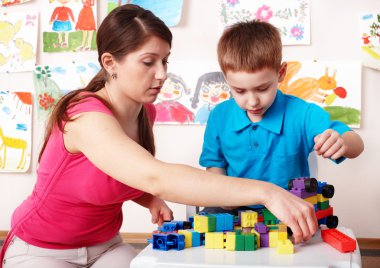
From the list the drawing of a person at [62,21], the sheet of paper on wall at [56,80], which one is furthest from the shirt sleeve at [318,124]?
the drawing of a person at [62,21]

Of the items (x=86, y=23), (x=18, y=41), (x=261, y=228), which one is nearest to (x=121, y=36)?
(x=261, y=228)

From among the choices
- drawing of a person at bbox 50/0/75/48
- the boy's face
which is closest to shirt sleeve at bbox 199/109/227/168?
the boy's face

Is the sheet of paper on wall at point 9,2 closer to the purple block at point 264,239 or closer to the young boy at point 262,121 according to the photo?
the young boy at point 262,121

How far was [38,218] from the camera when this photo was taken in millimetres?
1136

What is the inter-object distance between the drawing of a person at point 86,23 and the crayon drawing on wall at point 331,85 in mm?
767

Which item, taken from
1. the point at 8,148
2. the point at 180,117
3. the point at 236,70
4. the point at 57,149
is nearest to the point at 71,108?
the point at 57,149

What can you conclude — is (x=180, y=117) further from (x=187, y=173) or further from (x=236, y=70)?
(x=187, y=173)

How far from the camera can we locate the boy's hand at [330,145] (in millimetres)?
1026

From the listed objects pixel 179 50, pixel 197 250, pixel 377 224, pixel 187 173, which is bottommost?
pixel 377 224

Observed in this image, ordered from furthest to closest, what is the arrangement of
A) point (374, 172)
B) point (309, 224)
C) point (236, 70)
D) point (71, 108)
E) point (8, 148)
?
point (8, 148)
point (374, 172)
point (236, 70)
point (71, 108)
point (309, 224)

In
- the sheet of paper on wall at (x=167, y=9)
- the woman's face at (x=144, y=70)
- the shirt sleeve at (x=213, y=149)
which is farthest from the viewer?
the sheet of paper on wall at (x=167, y=9)

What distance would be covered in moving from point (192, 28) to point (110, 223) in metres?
1.03

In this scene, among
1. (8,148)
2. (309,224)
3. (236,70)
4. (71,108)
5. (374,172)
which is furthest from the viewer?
(8,148)

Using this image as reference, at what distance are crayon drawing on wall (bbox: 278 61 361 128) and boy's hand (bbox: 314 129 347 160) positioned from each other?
90 centimetres
